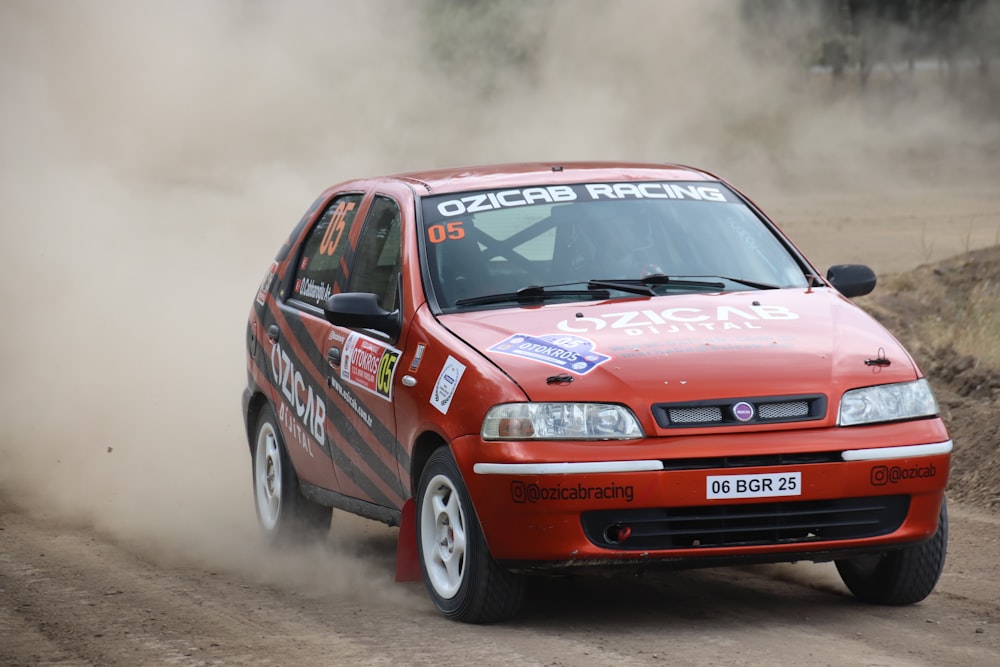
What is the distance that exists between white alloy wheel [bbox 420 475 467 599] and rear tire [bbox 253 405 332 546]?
1.81m

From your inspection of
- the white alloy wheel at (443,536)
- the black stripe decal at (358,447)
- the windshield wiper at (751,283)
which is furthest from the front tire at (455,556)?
the windshield wiper at (751,283)

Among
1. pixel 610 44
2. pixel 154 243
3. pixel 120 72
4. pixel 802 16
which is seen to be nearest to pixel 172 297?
pixel 154 243

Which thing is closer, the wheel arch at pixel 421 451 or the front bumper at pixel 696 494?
the front bumper at pixel 696 494

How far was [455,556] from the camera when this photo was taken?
599 centimetres

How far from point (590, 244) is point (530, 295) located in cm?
47

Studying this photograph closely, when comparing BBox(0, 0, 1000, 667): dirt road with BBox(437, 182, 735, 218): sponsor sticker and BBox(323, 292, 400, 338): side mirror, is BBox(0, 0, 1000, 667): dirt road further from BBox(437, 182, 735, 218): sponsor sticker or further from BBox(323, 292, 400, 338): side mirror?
BBox(437, 182, 735, 218): sponsor sticker

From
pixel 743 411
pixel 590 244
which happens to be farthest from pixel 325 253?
pixel 743 411

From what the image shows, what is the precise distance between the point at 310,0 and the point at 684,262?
66.4 ft

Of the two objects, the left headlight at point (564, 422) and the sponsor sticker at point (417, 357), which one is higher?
the sponsor sticker at point (417, 357)

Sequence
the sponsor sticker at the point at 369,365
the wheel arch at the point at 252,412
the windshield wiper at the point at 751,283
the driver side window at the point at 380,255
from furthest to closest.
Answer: the wheel arch at the point at 252,412, the driver side window at the point at 380,255, the windshield wiper at the point at 751,283, the sponsor sticker at the point at 369,365

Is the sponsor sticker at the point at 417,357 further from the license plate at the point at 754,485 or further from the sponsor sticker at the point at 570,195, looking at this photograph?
the license plate at the point at 754,485

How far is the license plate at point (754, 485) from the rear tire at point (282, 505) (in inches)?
111

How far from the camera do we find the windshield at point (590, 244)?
661 cm

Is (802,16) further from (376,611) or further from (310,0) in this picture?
(376,611)
